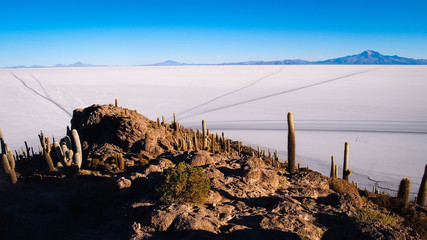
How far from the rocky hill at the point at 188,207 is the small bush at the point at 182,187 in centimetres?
30

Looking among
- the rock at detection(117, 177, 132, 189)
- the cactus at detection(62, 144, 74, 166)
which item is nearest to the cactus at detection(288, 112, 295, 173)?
the rock at detection(117, 177, 132, 189)

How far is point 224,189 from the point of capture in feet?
28.9

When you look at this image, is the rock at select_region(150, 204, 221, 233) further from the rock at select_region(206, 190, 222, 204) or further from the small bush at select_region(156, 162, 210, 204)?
the rock at select_region(206, 190, 222, 204)

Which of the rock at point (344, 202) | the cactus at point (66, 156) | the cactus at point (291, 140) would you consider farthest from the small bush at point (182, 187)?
the cactus at point (66, 156)

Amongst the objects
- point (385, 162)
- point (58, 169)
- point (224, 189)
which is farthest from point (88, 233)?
point (385, 162)

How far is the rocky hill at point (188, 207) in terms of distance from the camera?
249 inches

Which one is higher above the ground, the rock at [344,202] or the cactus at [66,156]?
the cactus at [66,156]

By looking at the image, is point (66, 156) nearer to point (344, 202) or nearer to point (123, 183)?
point (123, 183)

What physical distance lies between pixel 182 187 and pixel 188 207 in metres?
0.83

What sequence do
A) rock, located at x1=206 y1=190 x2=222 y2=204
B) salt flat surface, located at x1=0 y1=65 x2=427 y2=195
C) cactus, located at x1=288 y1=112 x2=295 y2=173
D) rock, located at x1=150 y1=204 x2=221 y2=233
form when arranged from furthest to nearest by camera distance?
1. salt flat surface, located at x1=0 y1=65 x2=427 y2=195
2. cactus, located at x1=288 y1=112 x2=295 y2=173
3. rock, located at x1=206 y1=190 x2=222 y2=204
4. rock, located at x1=150 y1=204 x2=221 y2=233

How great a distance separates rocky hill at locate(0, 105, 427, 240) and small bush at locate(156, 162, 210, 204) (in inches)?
11.9

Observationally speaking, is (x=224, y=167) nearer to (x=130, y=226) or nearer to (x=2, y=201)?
(x=130, y=226)

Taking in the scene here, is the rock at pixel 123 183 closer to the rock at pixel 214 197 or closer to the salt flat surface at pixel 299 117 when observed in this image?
the rock at pixel 214 197

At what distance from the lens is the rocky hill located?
20.8ft
